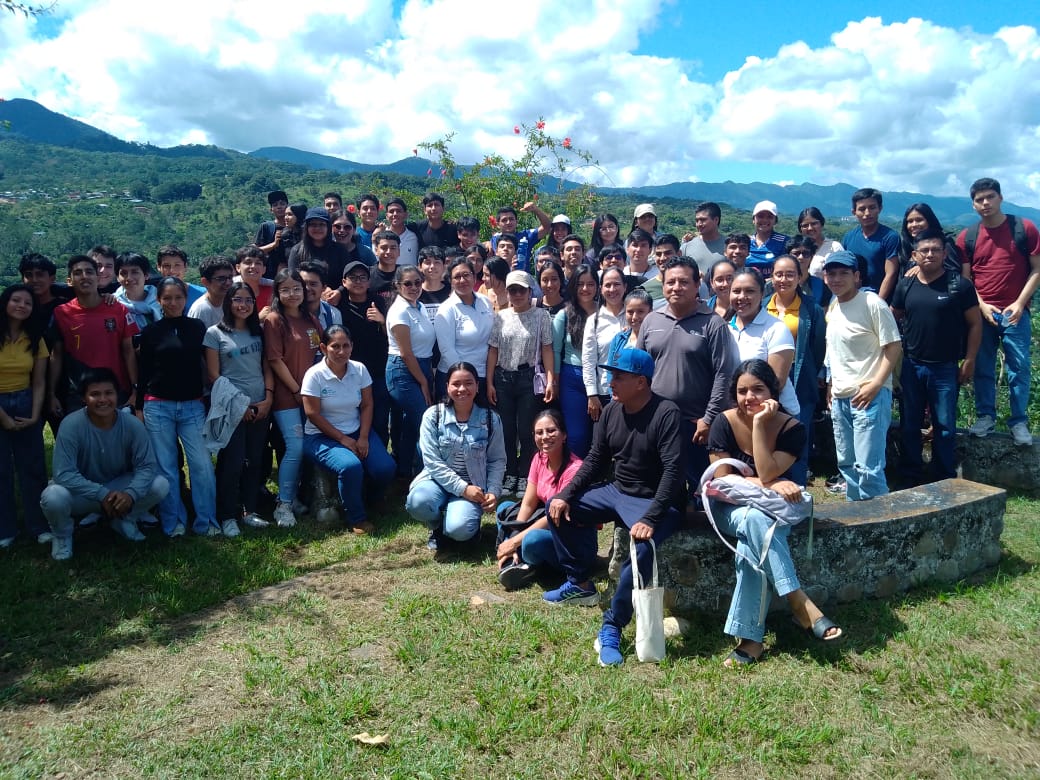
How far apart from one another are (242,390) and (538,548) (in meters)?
3.06

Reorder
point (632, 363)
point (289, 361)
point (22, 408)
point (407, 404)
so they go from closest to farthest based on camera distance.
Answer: point (632, 363)
point (22, 408)
point (289, 361)
point (407, 404)

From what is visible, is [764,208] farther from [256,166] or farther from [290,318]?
[256,166]

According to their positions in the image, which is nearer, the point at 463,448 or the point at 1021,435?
the point at 463,448

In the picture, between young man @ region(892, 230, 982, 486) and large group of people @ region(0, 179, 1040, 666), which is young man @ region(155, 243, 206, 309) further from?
young man @ region(892, 230, 982, 486)

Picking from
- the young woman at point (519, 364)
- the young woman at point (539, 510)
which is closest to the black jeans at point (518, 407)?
the young woman at point (519, 364)

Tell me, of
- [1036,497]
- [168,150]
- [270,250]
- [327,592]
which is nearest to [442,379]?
[327,592]

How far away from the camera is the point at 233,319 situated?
6043mm

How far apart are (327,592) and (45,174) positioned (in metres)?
94.1

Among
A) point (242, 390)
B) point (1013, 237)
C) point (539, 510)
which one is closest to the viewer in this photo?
point (539, 510)

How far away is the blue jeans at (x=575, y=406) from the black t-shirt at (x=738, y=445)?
197cm

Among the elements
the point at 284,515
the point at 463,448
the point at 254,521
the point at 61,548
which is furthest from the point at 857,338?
the point at 61,548

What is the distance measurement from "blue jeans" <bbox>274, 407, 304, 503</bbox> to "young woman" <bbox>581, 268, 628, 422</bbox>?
2676 millimetres

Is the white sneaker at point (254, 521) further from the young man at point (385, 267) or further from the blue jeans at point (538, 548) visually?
the blue jeans at point (538, 548)

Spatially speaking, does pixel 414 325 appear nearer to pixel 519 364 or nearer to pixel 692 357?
pixel 519 364
